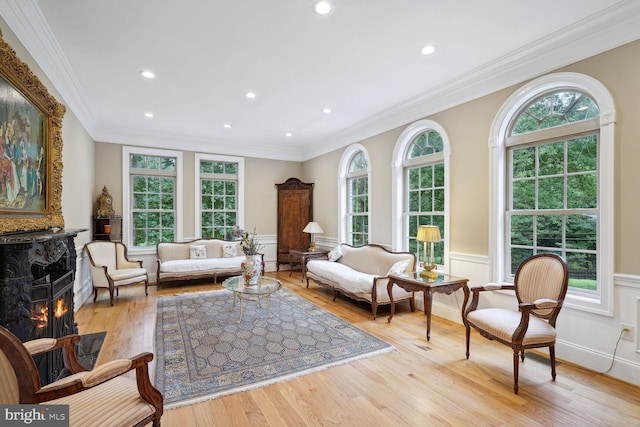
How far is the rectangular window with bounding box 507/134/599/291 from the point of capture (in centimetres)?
287

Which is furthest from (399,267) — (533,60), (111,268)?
(111,268)

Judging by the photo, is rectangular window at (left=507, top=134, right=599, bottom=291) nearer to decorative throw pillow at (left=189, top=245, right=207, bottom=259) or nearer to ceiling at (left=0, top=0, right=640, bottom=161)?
ceiling at (left=0, top=0, right=640, bottom=161)

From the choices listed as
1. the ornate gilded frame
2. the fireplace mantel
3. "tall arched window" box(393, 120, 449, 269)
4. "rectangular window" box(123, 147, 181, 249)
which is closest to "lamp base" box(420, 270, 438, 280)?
"tall arched window" box(393, 120, 449, 269)

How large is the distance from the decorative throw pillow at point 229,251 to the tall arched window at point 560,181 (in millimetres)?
4810

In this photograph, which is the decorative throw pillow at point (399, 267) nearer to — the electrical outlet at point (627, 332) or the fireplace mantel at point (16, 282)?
the electrical outlet at point (627, 332)

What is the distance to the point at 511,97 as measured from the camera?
130 inches

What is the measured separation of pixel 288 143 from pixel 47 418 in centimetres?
625

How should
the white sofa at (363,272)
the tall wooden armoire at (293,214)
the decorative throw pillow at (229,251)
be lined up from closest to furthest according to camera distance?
the white sofa at (363,272), the decorative throw pillow at (229,251), the tall wooden armoire at (293,214)

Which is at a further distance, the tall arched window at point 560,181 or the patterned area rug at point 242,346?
the tall arched window at point 560,181

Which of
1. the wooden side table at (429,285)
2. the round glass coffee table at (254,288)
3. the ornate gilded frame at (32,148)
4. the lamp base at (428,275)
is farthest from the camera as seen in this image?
the round glass coffee table at (254,288)

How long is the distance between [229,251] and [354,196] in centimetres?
282

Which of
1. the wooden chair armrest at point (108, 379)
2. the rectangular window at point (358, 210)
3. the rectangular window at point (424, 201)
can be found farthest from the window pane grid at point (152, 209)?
the wooden chair armrest at point (108, 379)

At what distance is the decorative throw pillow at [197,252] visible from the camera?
613cm

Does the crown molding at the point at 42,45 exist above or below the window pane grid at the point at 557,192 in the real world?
above
